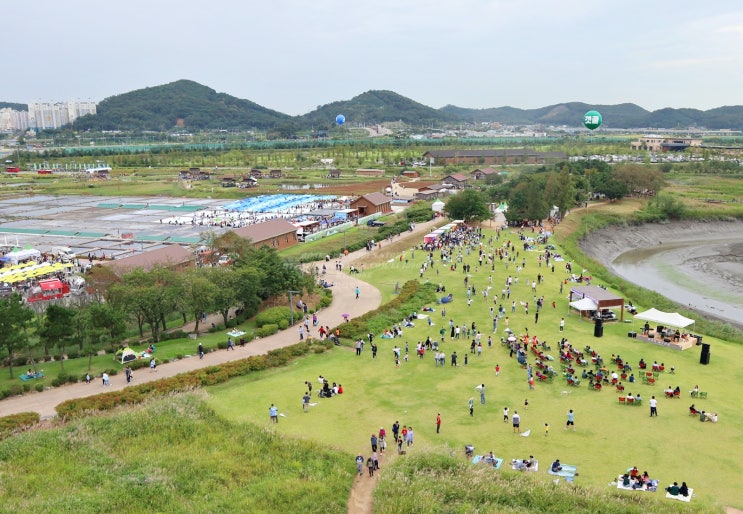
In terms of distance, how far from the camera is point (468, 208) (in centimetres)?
5722

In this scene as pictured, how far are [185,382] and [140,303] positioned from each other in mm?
6234

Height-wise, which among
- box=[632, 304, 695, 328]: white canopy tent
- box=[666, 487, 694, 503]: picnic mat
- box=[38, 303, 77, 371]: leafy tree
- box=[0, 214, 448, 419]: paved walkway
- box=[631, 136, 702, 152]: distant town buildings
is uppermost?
box=[631, 136, 702, 152]: distant town buildings

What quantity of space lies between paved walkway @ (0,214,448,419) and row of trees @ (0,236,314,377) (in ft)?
7.87

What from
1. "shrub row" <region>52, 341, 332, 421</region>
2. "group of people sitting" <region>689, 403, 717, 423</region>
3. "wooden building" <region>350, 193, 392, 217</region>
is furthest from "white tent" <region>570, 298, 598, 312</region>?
"wooden building" <region>350, 193, 392, 217</region>

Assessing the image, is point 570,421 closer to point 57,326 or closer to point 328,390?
point 328,390

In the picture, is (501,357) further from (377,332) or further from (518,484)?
(518,484)

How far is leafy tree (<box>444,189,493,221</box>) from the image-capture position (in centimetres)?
5712

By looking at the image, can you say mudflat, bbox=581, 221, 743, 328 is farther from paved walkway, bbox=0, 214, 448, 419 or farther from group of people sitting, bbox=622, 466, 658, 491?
group of people sitting, bbox=622, 466, 658, 491

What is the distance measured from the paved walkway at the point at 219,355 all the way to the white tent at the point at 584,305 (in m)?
10.6

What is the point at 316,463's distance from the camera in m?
16.6

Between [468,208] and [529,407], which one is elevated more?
[468,208]

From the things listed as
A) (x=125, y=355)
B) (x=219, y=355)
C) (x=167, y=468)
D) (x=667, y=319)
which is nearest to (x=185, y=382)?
(x=219, y=355)

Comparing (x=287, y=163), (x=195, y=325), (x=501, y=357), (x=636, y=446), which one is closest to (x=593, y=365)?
(x=501, y=357)

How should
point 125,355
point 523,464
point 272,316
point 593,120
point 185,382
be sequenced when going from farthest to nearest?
point 593,120
point 272,316
point 125,355
point 185,382
point 523,464
